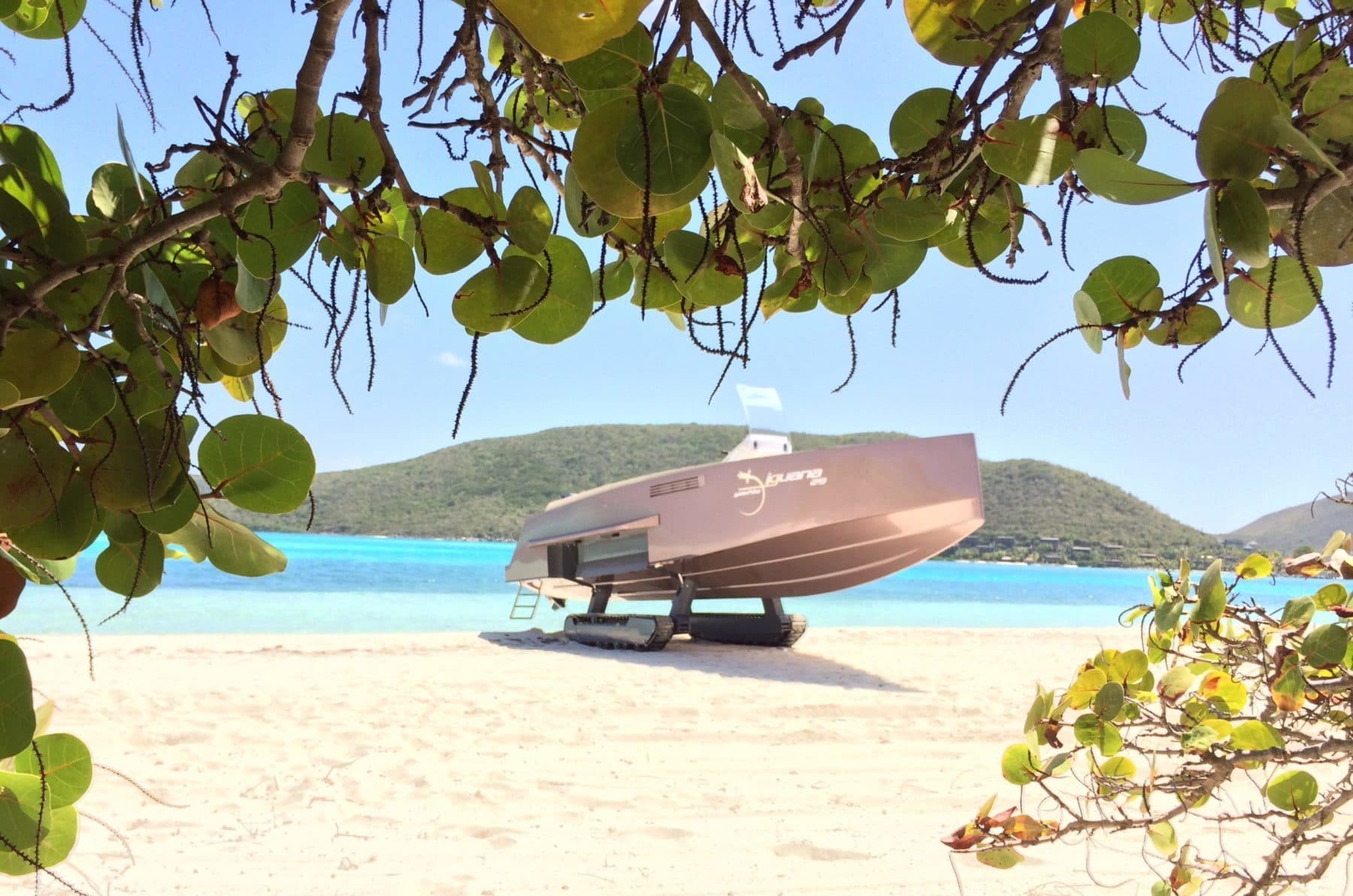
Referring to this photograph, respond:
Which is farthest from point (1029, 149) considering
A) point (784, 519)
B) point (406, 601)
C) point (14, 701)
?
point (406, 601)

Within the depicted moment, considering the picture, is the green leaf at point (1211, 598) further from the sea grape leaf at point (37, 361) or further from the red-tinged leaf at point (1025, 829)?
the sea grape leaf at point (37, 361)

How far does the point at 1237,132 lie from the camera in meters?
0.29

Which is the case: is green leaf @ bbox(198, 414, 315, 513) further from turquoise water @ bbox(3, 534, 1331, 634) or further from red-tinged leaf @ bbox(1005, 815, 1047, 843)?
turquoise water @ bbox(3, 534, 1331, 634)

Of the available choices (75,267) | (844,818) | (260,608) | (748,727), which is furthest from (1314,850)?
(260,608)

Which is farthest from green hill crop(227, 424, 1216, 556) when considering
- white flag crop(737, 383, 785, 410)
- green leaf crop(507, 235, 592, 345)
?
green leaf crop(507, 235, 592, 345)

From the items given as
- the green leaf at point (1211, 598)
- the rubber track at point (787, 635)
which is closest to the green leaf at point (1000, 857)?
Answer: the green leaf at point (1211, 598)

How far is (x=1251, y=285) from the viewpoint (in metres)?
0.41

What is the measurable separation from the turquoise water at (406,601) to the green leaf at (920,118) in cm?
232

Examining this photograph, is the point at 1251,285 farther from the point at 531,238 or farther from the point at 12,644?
the point at 12,644

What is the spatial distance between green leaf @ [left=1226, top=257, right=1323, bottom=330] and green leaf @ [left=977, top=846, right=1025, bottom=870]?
33.3 inches

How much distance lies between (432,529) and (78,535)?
4074 centimetres

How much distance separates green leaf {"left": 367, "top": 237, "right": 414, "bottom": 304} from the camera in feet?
1.47

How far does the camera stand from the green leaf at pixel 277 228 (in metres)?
0.40

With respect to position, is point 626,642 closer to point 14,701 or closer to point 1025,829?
point 1025,829
